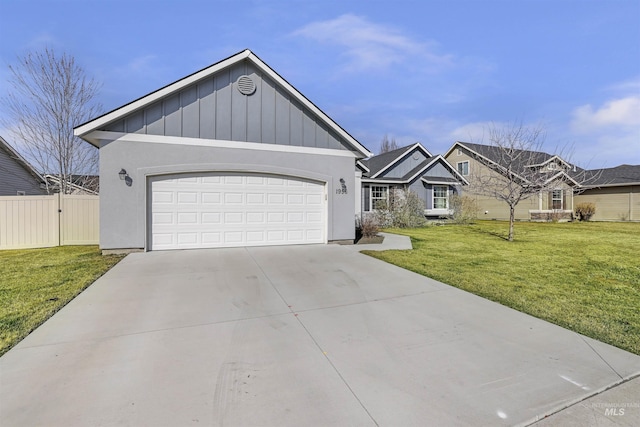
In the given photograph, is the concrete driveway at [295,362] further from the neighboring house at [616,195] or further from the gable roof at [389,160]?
the neighboring house at [616,195]

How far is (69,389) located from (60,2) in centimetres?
1162

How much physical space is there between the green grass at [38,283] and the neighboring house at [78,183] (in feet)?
26.0

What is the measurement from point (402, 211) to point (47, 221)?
652 inches

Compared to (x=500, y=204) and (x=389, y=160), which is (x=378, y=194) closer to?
(x=389, y=160)

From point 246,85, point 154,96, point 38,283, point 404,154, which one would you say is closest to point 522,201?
point 404,154

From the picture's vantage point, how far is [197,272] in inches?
242

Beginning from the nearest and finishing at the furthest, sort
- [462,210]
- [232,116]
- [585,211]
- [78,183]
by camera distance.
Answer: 1. [232,116]
2. [78,183]
3. [462,210]
4. [585,211]

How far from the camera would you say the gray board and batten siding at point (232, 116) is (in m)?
8.25

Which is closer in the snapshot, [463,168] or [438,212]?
[438,212]

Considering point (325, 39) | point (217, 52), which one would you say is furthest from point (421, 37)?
point (217, 52)

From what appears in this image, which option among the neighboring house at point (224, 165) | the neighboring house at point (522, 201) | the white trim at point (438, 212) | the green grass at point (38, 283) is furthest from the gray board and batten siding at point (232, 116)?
the neighboring house at point (522, 201)

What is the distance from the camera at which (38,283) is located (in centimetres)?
541

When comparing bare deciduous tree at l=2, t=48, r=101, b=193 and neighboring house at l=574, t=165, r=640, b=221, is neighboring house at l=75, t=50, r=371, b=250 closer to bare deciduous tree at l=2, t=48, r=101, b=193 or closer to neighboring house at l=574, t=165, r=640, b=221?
bare deciduous tree at l=2, t=48, r=101, b=193

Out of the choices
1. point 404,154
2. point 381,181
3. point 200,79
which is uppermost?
point 404,154
